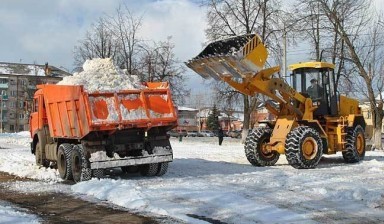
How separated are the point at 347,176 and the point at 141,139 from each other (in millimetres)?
5193

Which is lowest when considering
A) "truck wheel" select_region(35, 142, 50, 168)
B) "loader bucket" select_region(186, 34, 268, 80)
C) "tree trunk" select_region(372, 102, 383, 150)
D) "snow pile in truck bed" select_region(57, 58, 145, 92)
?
"truck wheel" select_region(35, 142, 50, 168)

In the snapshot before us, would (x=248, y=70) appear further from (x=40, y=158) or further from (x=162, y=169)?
(x=40, y=158)

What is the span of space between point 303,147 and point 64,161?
654 cm

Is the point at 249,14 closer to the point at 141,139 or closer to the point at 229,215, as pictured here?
the point at 141,139

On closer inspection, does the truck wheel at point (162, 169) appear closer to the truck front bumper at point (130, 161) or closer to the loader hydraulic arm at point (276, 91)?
the truck front bumper at point (130, 161)

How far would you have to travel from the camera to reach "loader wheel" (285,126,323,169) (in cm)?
1480

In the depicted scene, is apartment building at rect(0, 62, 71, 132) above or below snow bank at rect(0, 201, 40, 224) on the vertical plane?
above

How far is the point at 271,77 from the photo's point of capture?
49.6 ft

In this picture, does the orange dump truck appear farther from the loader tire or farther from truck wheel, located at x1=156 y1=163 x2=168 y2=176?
the loader tire

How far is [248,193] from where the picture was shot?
34.6 ft

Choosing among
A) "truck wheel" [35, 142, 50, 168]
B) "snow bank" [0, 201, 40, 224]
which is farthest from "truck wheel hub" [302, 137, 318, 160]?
"snow bank" [0, 201, 40, 224]

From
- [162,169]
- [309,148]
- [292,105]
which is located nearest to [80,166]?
[162,169]

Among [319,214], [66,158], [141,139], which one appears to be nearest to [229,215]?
[319,214]

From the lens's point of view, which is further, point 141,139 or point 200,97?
point 200,97
